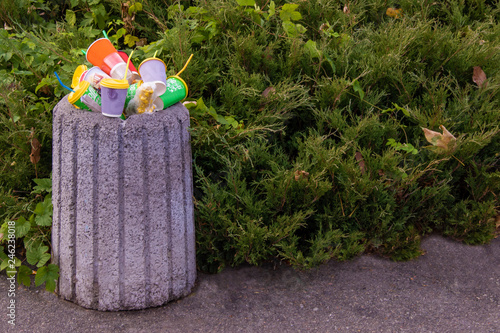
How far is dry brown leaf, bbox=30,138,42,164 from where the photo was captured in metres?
2.79

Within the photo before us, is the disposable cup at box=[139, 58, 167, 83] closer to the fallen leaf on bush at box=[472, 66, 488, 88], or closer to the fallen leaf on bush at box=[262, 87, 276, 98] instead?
the fallen leaf on bush at box=[262, 87, 276, 98]

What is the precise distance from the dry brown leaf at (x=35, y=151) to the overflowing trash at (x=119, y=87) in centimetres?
Answer: 63

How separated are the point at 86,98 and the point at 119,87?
0.20 metres

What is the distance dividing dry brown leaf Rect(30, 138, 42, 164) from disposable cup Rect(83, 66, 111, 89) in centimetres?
72

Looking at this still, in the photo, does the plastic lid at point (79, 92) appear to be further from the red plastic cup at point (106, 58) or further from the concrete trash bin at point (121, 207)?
the red plastic cup at point (106, 58)

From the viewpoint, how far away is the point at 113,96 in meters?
2.15

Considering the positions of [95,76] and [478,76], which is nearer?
[95,76]

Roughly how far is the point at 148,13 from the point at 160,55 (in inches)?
20.1

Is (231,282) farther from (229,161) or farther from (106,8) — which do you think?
(106,8)

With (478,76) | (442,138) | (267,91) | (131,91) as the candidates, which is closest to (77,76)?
(131,91)

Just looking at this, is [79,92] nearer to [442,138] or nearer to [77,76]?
[77,76]

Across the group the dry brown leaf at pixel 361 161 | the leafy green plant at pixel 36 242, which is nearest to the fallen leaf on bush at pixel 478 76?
the dry brown leaf at pixel 361 161

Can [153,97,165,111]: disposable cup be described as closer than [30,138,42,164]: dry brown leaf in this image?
Yes

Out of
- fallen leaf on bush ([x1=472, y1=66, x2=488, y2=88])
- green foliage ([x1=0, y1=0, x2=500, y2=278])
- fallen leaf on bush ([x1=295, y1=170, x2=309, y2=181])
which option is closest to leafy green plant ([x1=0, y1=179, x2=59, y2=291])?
green foliage ([x1=0, y1=0, x2=500, y2=278])
